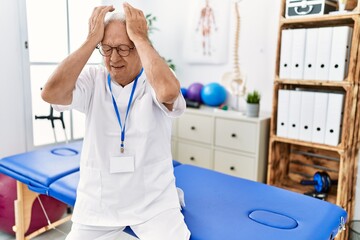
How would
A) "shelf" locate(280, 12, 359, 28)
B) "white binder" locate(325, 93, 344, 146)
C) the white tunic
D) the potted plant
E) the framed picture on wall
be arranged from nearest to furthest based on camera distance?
1. the white tunic
2. "shelf" locate(280, 12, 359, 28)
3. "white binder" locate(325, 93, 344, 146)
4. the potted plant
5. the framed picture on wall

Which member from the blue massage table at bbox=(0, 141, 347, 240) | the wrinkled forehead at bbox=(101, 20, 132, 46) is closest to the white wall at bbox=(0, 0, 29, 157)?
the blue massage table at bbox=(0, 141, 347, 240)

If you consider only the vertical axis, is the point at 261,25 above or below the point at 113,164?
above

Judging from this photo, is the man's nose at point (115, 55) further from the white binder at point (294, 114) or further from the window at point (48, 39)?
the white binder at point (294, 114)

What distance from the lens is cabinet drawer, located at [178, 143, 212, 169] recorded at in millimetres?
2883

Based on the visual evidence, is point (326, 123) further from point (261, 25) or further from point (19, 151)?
point (19, 151)

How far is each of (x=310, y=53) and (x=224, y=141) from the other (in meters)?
0.98

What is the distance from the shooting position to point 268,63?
283cm

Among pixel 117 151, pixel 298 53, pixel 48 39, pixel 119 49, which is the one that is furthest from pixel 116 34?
pixel 48 39

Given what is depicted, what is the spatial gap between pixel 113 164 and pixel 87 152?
120 mm

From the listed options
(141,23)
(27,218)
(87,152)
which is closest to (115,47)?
(141,23)

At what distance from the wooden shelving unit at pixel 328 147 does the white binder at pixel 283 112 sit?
0.04 meters

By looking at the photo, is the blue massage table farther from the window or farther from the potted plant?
the potted plant

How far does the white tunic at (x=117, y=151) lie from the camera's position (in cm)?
120

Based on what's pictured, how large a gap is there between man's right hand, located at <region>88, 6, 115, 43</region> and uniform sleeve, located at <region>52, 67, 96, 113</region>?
17 centimetres
